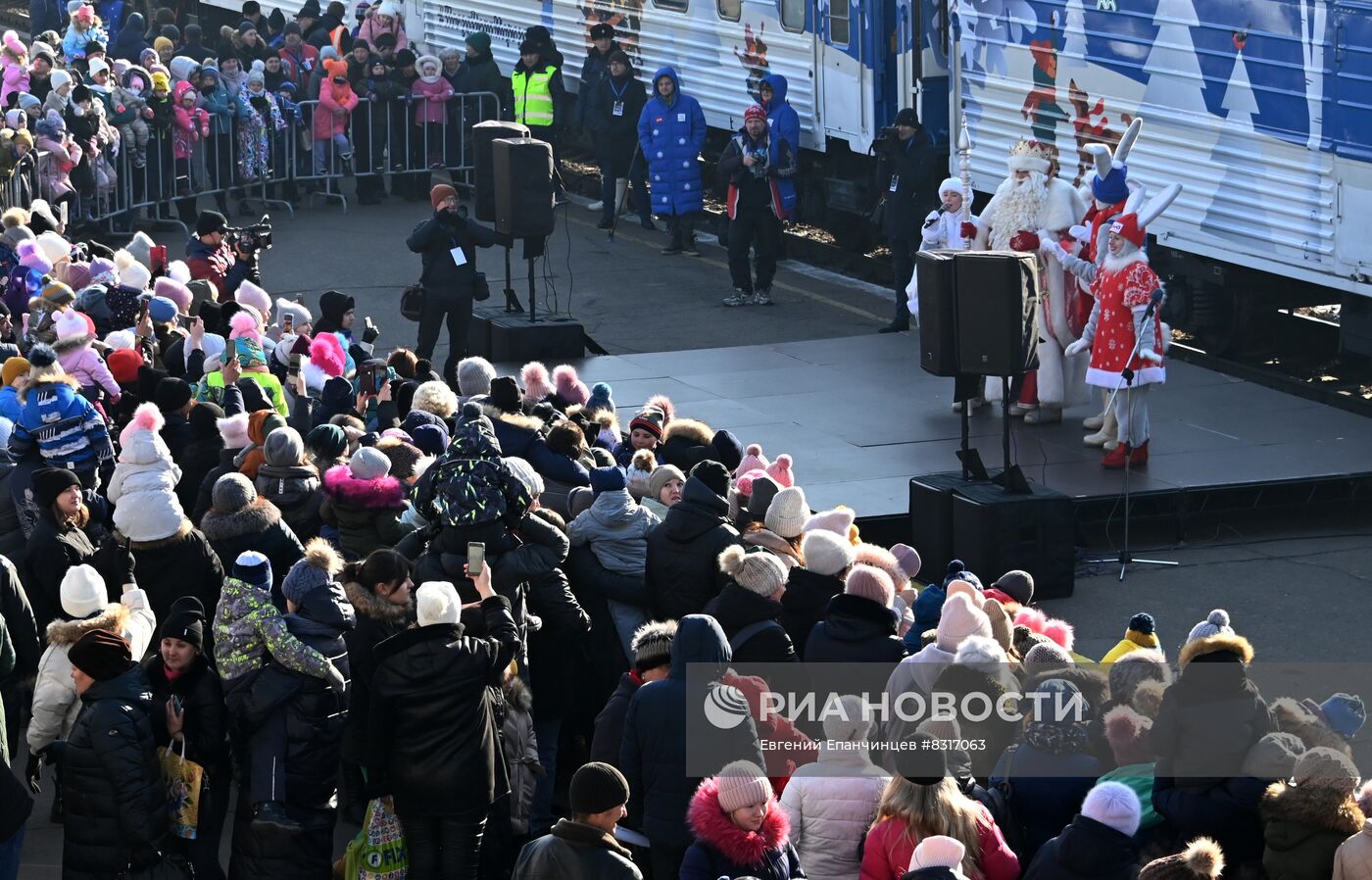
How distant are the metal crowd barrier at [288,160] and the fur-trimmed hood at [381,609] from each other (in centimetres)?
1435

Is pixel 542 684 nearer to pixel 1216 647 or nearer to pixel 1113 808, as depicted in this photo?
pixel 1216 647

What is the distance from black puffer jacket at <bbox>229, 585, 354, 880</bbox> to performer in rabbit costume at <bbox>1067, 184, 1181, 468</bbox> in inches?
262

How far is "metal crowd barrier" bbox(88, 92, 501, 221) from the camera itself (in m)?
21.7

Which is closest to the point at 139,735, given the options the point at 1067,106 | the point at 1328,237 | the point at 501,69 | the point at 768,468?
the point at 768,468

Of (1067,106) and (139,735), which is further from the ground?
(1067,106)

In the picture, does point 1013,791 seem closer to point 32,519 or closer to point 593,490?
point 593,490

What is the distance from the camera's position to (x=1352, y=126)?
1433 cm

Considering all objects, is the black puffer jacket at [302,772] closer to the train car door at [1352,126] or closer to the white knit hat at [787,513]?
the white knit hat at [787,513]

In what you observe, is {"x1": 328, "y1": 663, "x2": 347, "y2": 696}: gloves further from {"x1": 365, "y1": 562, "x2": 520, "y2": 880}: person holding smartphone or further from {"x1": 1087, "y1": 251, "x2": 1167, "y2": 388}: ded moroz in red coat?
{"x1": 1087, "y1": 251, "x2": 1167, "y2": 388}: ded moroz in red coat

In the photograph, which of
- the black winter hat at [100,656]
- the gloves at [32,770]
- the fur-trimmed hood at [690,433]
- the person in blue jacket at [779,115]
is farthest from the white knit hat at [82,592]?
the person in blue jacket at [779,115]

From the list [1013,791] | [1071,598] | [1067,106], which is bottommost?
[1071,598]

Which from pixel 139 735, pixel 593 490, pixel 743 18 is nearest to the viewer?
pixel 139 735

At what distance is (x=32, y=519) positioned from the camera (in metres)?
9.59

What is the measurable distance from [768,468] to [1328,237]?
6072 mm
